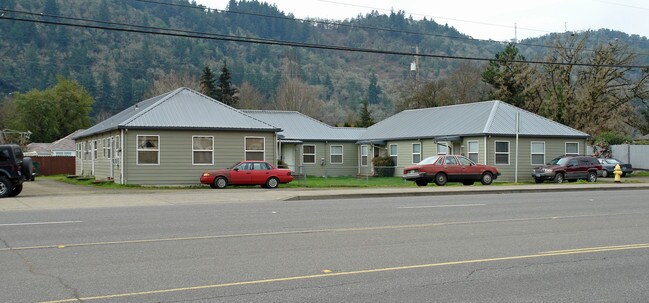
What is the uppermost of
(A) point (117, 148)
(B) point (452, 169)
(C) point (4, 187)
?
(A) point (117, 148)

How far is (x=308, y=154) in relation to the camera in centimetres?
4922

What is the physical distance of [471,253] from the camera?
10570mm

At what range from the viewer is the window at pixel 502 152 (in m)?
38.8

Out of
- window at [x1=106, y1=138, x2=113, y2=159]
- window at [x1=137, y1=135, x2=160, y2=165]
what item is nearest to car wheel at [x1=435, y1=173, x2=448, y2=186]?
window at [x1=137, y1=135, x2=160, y2=165]

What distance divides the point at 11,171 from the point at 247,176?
1034 cm

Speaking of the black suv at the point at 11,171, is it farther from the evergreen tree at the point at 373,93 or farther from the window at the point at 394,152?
the evergreen tree at the point at 373,93

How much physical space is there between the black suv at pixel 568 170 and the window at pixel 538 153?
7.30ft

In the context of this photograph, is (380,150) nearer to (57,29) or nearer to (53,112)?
(53,112)

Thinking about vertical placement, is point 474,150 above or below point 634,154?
above

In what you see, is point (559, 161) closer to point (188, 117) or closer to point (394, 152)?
point (394, 152)

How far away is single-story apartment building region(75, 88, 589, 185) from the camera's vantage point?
3256 centimetres

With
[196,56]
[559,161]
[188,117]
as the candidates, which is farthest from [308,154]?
[196,56]

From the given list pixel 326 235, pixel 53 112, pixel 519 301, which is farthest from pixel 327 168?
pixel 53 112

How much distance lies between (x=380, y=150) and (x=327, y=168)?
13.5 feet
